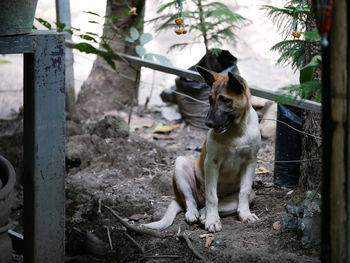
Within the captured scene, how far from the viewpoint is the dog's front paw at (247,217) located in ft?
15.1

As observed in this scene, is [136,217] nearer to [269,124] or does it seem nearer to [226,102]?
[226,102]

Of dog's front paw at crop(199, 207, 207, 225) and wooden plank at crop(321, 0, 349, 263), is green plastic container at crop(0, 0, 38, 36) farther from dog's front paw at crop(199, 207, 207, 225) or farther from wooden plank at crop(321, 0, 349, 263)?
dog's front paw at crop(199, 207, 207, 225)

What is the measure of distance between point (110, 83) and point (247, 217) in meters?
4.35

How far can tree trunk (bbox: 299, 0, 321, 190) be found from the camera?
15.2 feet

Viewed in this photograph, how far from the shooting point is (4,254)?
415 cm

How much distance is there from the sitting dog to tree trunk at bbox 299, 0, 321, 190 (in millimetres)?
474

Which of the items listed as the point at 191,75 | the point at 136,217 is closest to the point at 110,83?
the point at 191,75

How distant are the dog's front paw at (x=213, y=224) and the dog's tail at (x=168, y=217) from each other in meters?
0.35

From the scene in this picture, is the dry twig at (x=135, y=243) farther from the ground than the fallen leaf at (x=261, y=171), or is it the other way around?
the fallen leaf at (x=261, y=171)

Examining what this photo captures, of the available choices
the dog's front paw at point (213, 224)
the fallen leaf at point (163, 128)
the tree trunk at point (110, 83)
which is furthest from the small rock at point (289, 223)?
the tree trunk at point (110, 83)

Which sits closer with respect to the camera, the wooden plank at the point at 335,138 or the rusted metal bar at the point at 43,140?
the wooden plank at the point at 335,138

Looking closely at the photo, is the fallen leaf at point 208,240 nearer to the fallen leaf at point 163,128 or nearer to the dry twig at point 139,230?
the dry twig at point 139,230

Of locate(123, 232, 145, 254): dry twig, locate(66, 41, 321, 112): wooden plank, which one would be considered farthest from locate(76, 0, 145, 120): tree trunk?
locate(123, 232, 145, 254): dry twig

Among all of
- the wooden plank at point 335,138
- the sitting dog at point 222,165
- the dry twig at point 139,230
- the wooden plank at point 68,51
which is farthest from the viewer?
the wooden plank at point 68,51
